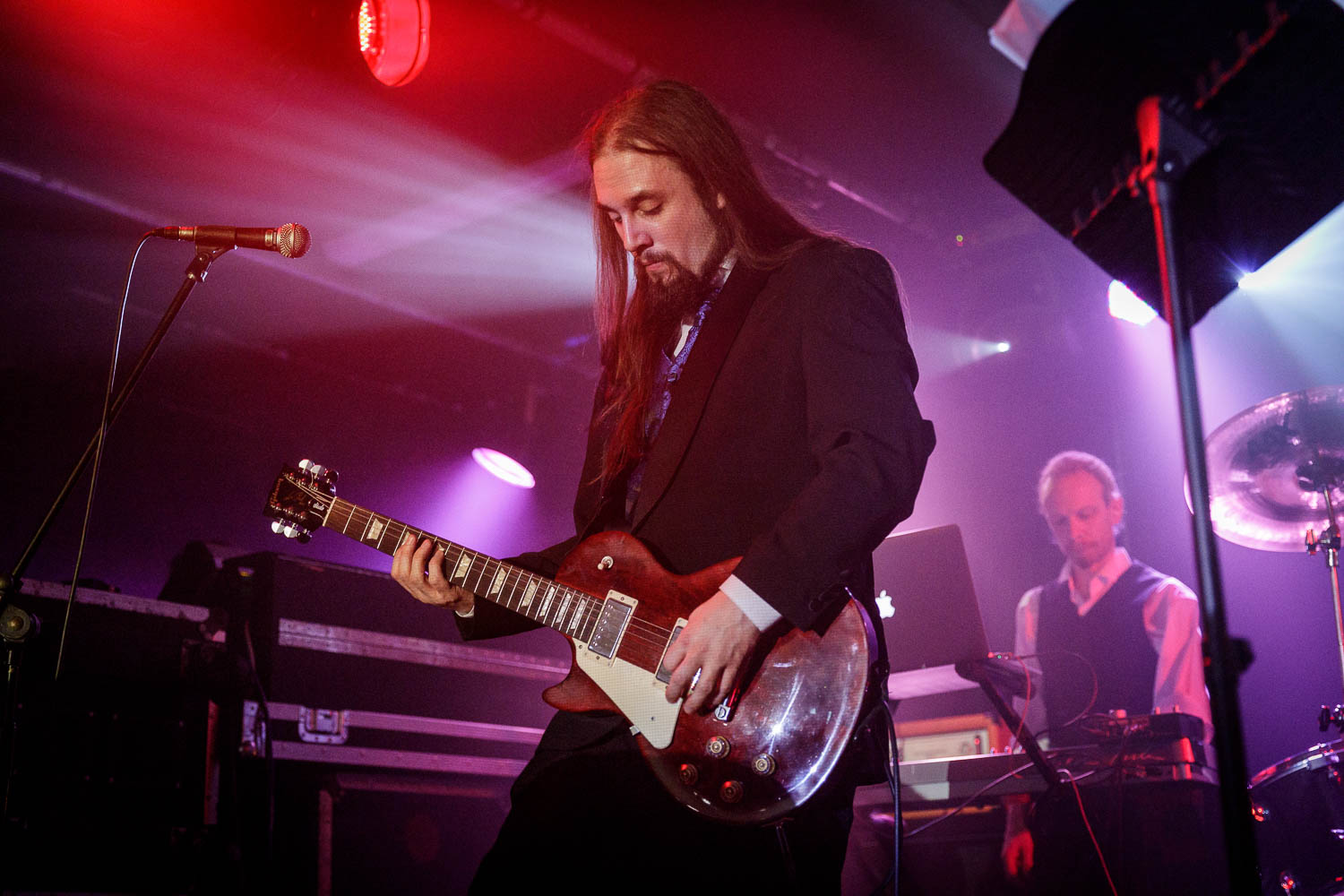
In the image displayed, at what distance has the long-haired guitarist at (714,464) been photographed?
6.56 feet

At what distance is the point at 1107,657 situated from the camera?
561 centimetres

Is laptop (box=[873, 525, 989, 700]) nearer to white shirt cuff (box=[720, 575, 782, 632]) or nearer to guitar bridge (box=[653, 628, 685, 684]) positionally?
guitar bridge (box=[653, 628, 685, 684])

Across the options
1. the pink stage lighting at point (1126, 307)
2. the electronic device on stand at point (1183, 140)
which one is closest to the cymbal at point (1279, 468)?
the electronic device on stand at point (1183, 140)

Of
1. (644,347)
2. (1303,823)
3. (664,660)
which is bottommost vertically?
(1303,823)

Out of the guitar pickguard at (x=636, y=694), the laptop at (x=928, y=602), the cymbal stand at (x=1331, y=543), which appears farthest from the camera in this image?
the laptop at (x=928, y=602)

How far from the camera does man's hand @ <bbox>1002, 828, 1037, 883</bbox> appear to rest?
3.98 m

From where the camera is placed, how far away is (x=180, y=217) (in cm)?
610

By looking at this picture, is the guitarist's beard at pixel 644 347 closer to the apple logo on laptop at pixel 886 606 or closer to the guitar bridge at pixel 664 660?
the guitar bridge at pixel 664 660

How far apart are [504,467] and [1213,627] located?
6215 millimetres

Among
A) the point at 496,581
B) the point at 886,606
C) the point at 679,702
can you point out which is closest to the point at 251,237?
the point at 496,581

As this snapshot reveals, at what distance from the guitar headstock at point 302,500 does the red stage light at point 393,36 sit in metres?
2.39

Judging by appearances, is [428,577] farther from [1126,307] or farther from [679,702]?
[1126,307]

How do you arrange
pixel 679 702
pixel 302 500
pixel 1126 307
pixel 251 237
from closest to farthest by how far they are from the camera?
pixel 679 702, pixel 251 237, pixel 302 500, pixel 1126 307

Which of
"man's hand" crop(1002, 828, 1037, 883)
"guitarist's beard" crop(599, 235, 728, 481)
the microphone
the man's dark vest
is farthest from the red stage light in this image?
the man's dark vest
